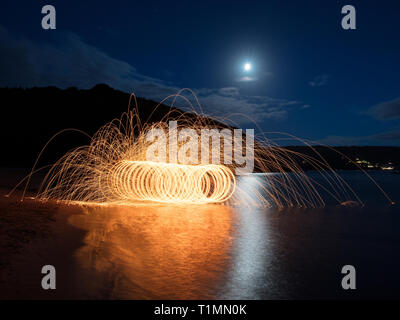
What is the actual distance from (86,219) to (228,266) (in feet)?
13.2

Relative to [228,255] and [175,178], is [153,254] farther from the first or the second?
[175,178]

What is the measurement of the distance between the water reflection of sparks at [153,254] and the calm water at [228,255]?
0.01 m

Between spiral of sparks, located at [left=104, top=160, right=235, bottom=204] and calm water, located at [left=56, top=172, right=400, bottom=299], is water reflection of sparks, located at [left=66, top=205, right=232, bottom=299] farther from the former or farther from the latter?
spiral of sparks, located at [left=104, top=160, right=235, bottom=204]

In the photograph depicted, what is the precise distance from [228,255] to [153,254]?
115cm

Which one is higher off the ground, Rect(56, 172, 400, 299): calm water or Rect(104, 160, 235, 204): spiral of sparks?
Rect(104, 160, 235, 204): spiral of sparks

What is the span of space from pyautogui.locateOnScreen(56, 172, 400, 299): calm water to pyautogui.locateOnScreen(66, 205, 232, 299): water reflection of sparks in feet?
0.04

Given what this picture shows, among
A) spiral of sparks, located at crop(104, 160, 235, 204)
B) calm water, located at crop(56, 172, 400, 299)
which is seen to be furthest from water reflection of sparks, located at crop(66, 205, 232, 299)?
spiral of sparks, located at crop(104, 160, 235, 204)

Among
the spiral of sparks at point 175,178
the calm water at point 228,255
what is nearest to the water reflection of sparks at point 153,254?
the calm water at point 228,255

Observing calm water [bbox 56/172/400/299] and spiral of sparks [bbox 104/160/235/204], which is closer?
calm water [bbox 56/172/400/299]

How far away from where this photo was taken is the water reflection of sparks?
12.1 feet

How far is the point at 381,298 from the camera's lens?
3762 mm

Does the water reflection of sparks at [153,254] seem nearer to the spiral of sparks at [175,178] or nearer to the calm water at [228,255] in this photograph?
the calm water at [228,255]

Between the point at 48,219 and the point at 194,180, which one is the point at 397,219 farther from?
the point at 48,219
